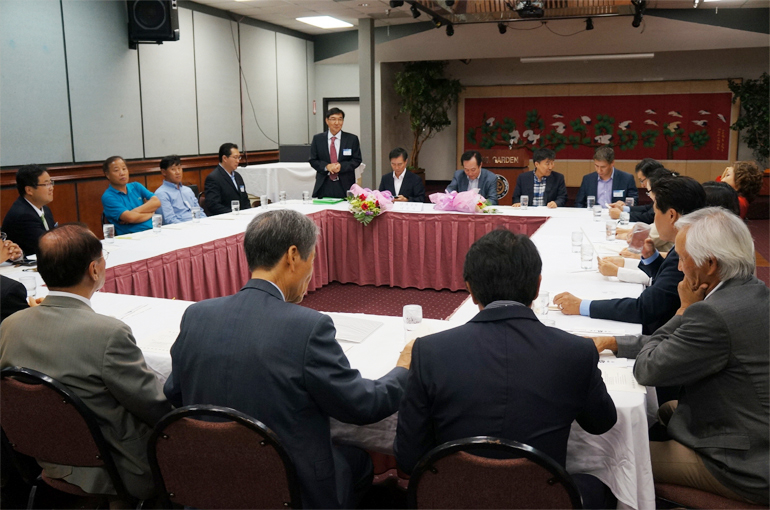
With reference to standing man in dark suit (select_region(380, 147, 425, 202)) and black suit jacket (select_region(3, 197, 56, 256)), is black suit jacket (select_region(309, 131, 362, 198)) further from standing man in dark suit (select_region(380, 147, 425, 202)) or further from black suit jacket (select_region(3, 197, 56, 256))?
black suit jacket (select_region(3, 197, 56, 256))

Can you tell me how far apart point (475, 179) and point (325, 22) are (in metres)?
5.62

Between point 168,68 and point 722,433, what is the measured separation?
8.19 meters

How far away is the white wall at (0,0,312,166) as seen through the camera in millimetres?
6340

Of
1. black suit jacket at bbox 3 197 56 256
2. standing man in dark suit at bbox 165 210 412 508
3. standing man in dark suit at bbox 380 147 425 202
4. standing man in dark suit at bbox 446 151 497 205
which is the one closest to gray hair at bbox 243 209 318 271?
standing man in dark suit at bbox 165 210 412 508

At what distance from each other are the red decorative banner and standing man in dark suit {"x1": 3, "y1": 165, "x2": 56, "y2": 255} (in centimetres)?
983

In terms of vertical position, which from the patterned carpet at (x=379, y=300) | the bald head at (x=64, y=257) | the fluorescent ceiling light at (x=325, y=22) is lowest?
the patterned carpet at (x=379, y=300)

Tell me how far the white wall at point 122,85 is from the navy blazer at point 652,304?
6043 millimetres

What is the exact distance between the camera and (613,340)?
6.89 feet

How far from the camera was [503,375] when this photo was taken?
4.63 feet

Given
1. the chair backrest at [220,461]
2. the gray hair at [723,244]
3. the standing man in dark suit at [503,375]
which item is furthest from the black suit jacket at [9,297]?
the gray hair at [723,244]

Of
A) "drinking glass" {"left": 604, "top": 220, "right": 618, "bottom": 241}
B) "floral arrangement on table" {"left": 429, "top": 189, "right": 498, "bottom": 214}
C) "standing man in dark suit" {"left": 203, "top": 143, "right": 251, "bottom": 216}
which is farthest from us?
"standing man in dark suit" {"left": 203, "top": 143, "right": 251, "bottom": 216}

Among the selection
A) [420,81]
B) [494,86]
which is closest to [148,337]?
[420,81]

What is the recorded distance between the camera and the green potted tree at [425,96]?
36.8 ft

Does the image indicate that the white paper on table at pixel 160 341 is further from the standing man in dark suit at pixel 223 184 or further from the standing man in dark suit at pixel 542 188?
the standing man in dark suit at pixel 542 188
